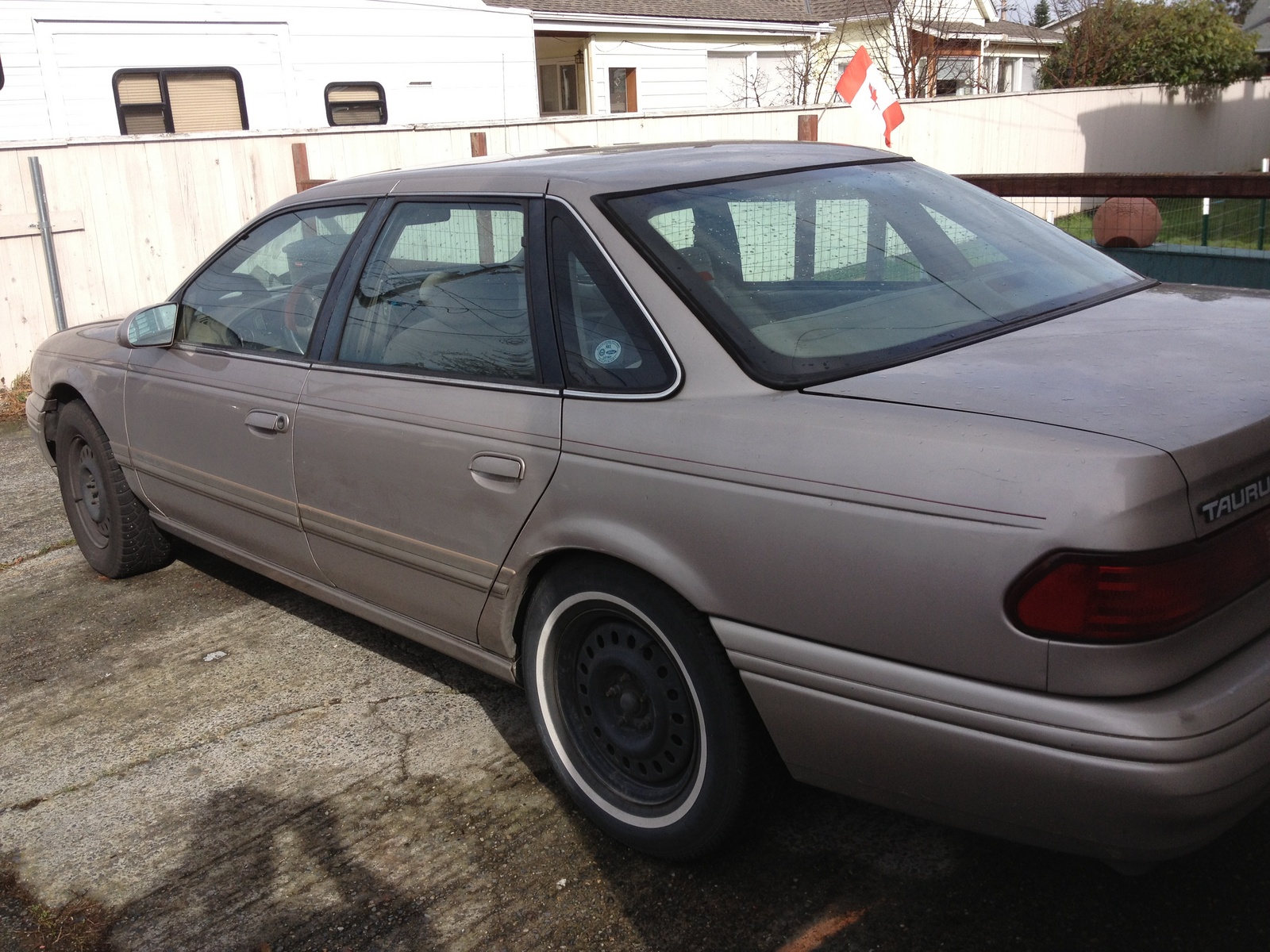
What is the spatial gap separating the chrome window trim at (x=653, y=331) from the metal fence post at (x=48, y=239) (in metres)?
8.00


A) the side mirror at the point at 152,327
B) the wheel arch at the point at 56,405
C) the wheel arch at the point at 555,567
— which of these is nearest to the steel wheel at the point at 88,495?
the wheel arch at the point at 56,405

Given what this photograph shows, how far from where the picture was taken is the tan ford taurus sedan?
2035mm

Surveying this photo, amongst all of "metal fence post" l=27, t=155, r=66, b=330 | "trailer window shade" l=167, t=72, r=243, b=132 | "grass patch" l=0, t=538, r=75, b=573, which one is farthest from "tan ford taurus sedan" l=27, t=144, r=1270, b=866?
"trailer window shade" l=167, t=72, r=243, b=132

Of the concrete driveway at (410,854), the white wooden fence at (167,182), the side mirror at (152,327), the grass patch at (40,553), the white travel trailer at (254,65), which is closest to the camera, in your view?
the concrete driveway at (410,854)

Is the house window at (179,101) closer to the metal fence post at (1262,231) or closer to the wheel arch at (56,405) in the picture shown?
the wheel arch at (56,405)

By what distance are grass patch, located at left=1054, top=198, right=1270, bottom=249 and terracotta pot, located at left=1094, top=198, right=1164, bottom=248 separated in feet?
0.32

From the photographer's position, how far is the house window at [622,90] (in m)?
20.1

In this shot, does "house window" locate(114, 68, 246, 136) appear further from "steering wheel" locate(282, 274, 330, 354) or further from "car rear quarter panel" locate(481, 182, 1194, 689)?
"car rear quarter panel" locate(481, 182, 1194, 689)

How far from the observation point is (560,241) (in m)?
2.96

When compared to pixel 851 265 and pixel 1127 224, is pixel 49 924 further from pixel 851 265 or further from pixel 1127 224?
pixel 1127 224

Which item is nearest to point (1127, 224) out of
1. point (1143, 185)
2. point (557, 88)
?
point (1143, 185)

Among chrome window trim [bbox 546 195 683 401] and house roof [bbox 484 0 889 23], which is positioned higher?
house roof [bbox 484 0 889 23]

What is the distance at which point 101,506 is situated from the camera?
5031mm

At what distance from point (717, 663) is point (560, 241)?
1141mm
